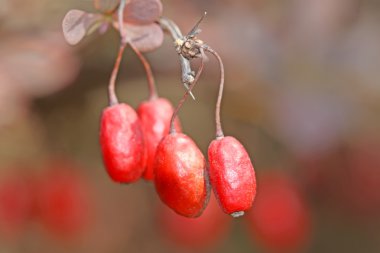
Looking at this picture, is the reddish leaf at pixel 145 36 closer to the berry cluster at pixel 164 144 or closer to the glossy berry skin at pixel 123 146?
the berry cluster at pixel 164 144

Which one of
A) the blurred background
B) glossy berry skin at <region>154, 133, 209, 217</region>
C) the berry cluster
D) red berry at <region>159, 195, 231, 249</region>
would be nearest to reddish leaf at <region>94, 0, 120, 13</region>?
the berry cluster

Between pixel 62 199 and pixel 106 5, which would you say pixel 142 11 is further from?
pixel 62 199

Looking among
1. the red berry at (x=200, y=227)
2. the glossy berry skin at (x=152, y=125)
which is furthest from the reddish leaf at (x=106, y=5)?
the red berry at (x=200, y=227)

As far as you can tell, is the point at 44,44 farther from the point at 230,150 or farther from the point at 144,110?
the point at 230,150

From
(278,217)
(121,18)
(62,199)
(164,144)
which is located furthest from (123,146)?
(278,217)

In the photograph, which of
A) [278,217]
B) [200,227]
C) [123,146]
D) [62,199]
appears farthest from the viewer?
[278,217]

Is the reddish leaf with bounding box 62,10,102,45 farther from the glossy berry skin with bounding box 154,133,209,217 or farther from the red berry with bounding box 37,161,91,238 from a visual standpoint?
the red berry with bounding box 37,161,91,238
